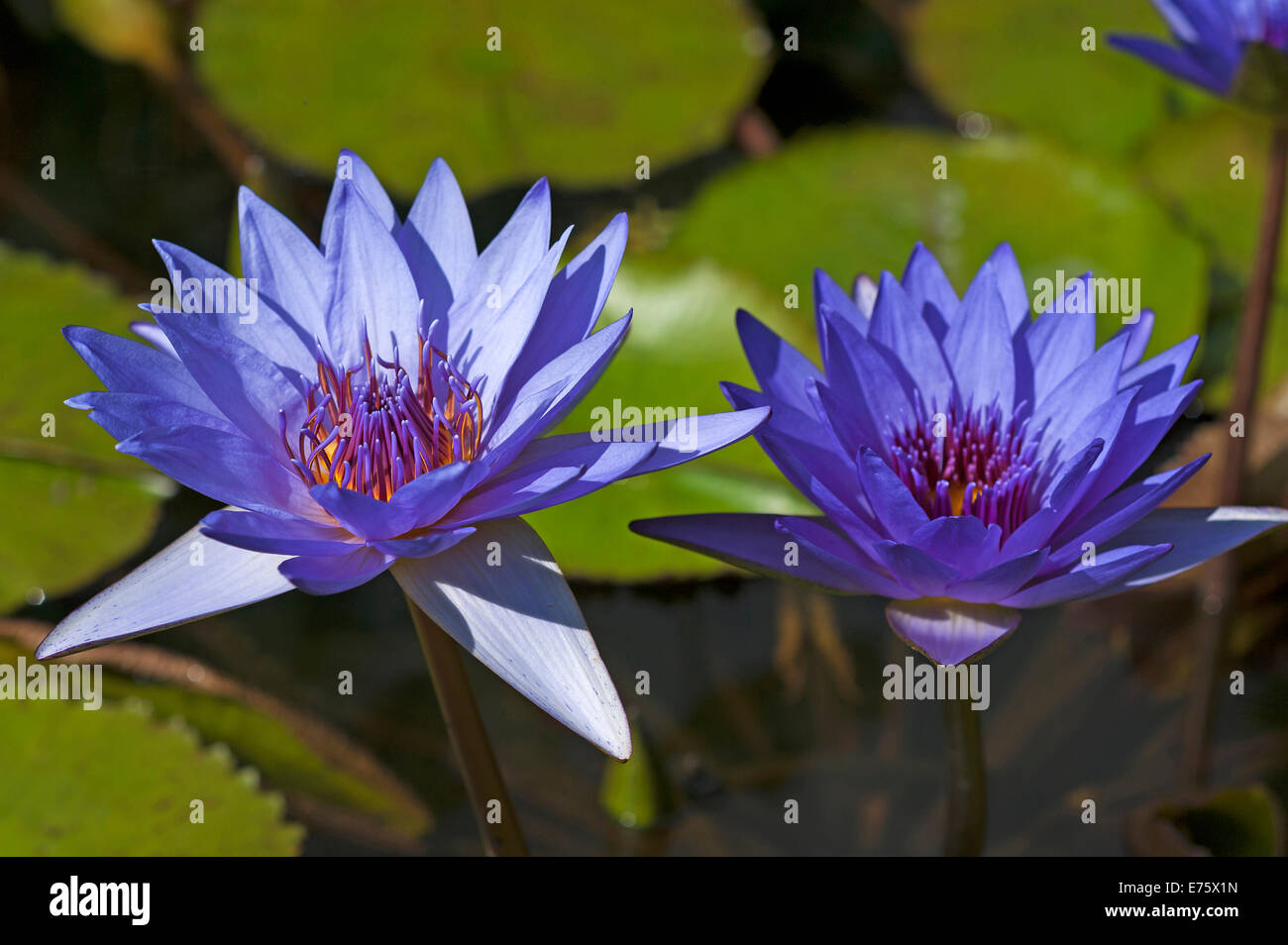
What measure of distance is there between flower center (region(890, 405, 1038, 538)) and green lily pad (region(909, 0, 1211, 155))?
1.92m

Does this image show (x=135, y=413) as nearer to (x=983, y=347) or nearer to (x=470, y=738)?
(x=470, y=738)

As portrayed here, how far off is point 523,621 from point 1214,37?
1.79 metres

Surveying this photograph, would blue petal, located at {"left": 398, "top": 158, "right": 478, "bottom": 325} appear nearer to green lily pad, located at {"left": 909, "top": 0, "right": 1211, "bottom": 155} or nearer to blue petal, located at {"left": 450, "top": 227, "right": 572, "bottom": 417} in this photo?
blue petal, located at {"left": 450, "top": 227, "right": 572, "bottom": 417}

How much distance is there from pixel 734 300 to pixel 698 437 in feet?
4.01

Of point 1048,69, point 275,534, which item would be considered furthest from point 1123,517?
point 1048,69

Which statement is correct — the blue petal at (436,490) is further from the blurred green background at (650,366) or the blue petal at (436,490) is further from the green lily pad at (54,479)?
the green lily pad at (54,479)

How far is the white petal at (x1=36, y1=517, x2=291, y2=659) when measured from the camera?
1.34 metres

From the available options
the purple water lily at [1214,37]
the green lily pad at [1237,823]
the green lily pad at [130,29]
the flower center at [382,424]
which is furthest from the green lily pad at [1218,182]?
the green lily pad at [130,29]

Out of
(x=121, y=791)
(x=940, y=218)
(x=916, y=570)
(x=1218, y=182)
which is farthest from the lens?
(x=1218, y=182)

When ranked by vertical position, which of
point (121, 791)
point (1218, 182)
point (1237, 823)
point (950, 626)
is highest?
point (1218, 182)

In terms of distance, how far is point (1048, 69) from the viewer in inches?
130

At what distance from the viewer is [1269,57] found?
198cm
